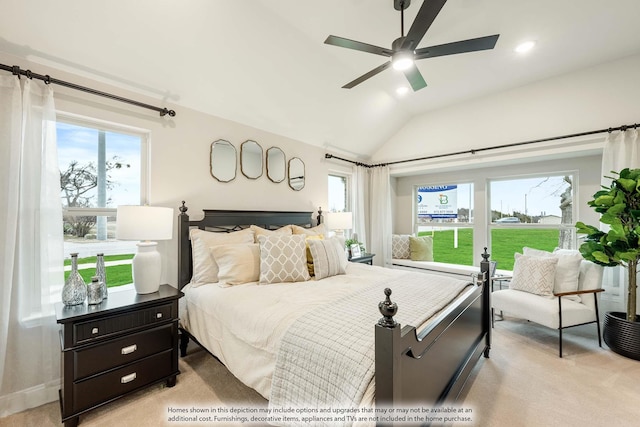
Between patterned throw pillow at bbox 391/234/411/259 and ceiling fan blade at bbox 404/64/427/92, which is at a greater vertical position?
ceiling fan blade at bbox 404/64/427/92

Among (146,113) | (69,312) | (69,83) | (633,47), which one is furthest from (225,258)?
(633,47)

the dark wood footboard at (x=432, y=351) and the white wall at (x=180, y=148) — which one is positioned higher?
the white wall at (x=180, y=148)

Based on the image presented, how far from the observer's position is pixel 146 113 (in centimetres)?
252

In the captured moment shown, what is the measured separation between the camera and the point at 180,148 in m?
2.74

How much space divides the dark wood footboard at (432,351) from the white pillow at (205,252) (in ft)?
5.90

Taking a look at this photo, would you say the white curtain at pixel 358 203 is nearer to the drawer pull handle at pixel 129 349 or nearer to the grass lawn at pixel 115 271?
the grass lawn at pixel 115 271

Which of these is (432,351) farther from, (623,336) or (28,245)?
(28,245)

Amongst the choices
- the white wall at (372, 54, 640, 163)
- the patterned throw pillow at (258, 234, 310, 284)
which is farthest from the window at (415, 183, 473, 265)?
the patterned throw pillow at (258, 234, 310, 284)

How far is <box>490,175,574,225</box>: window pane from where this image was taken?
12.7 feet

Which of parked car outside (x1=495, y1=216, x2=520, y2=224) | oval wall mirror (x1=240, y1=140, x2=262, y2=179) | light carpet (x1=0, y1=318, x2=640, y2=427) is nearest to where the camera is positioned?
light carpet (x1=0, y1=318, x2=640, y2=427)

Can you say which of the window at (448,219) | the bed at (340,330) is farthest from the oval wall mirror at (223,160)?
the window at (448,219)

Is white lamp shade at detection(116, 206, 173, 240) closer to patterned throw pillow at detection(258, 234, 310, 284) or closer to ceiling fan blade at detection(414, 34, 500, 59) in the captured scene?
patterned throw pillow at detection(258, 234, 310, 284)

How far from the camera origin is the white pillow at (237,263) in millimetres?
2339

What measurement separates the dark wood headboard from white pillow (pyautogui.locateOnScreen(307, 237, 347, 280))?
832 mm
